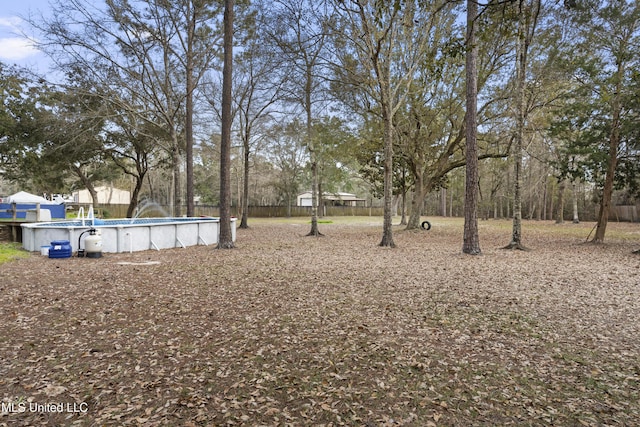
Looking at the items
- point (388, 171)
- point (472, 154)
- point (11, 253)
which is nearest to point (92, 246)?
point (11, 253)

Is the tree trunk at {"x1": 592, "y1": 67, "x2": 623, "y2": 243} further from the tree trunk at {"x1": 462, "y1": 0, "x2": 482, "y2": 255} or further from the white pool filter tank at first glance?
the white pool filter tank

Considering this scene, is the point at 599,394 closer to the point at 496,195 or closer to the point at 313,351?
the point at 313,351

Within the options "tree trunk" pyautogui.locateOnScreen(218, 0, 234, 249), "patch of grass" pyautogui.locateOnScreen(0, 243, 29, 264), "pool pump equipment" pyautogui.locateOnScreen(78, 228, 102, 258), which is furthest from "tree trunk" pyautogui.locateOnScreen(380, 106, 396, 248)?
"patch of grass" pyautogui.locateOnScreen(0, 243, 29, 264)

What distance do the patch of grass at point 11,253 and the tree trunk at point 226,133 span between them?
540 centimetres

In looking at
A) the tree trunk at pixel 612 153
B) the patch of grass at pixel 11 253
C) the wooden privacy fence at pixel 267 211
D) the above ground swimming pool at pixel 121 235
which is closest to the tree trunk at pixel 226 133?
the above ground swimming pool at pixel 121 235

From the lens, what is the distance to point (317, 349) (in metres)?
3.82

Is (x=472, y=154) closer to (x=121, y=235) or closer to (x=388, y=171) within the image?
(x=388, y=171)

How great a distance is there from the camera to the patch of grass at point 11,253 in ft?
29.6

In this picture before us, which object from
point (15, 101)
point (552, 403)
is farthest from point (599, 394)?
point (15, 101)

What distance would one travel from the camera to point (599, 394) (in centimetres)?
292

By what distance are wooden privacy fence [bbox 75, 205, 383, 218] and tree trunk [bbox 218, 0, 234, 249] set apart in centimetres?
2290

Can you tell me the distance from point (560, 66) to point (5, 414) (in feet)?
53.0

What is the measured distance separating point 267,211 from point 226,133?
3111cm

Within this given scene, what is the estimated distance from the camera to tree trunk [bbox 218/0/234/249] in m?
11.1
